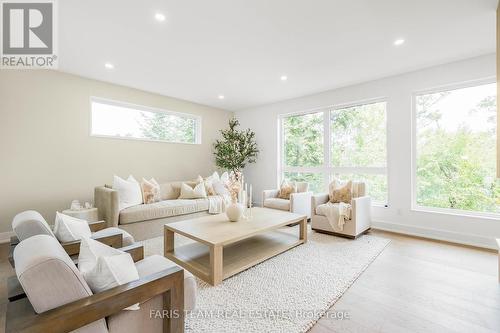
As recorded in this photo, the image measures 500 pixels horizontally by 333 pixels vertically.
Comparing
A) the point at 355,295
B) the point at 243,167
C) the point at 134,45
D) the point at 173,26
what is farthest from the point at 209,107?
the point at 355,295

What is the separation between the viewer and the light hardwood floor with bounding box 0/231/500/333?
1.63 m

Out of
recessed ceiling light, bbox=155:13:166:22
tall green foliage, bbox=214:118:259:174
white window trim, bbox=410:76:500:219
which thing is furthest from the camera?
tall green foliage, bbox=214:118:259:174

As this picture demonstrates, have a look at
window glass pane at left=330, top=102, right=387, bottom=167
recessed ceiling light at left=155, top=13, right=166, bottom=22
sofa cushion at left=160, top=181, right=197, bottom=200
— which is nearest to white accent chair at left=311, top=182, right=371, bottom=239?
window glass pane at left=330, top=102, right=387, bottom=167

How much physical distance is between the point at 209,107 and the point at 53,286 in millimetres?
5350

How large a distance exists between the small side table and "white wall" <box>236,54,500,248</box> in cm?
450

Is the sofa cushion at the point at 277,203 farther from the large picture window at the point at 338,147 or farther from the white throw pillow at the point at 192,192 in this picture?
the white throw pillow at the point at 192,192

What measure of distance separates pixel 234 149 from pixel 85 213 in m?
3.37

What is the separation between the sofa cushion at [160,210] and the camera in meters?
3.26

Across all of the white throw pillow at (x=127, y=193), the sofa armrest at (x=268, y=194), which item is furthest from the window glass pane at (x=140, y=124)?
the sofa armrest at (x=268, y=194)

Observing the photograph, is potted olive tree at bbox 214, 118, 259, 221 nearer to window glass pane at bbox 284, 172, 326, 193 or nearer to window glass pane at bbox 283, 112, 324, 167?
window glass pane at bbox 283, 112, 324, 167

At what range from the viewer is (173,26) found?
2.48 meters

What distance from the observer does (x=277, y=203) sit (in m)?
4.24

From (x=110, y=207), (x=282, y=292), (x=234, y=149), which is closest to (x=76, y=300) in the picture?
(x=282, y=292)

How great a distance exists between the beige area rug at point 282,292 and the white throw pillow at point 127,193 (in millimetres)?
922
